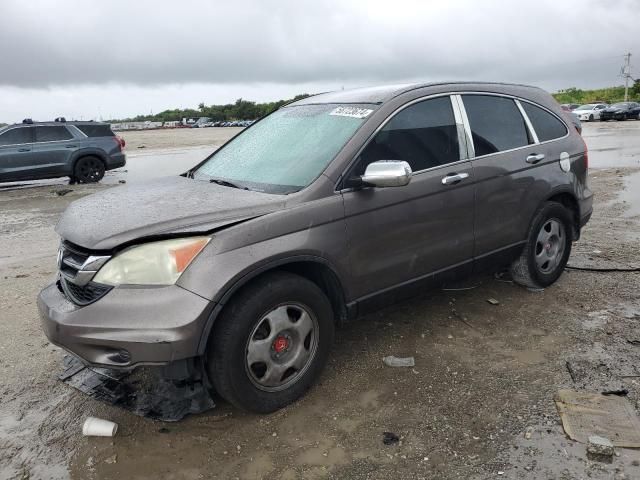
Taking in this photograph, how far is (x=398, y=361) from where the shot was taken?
381cm

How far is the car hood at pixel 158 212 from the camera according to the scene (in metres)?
2.89

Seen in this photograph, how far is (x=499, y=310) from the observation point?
4582mm

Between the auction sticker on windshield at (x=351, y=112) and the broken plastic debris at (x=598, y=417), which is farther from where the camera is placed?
the auction sticker on windshield at (x=351, y=112)

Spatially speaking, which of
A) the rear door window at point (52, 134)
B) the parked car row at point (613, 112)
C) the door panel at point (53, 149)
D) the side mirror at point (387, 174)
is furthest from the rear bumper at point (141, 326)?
the parked car row at point (613, 112)

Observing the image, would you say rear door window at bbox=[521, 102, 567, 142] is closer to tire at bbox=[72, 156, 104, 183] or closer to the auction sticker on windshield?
the auction sticker on windshield

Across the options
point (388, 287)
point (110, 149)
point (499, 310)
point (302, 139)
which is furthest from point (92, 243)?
point (110, 149)

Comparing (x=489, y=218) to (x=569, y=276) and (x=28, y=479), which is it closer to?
(x=569, y=276)

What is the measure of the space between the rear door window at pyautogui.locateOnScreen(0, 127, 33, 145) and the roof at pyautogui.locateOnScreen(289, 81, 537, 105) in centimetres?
1175

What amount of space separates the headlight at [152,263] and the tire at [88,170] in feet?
41.8

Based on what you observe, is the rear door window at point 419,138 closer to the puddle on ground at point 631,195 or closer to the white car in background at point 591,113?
the puddle on ground at point 631,195

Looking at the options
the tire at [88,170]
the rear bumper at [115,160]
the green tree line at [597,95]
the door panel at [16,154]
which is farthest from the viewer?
the green tree line at [597,95]

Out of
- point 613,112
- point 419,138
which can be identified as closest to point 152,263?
point 419,138

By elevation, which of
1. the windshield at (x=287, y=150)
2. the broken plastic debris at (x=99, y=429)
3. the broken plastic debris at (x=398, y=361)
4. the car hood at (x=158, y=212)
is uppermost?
the windshield at (x=287, y=150)

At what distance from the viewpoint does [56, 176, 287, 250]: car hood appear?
2.89 metres
